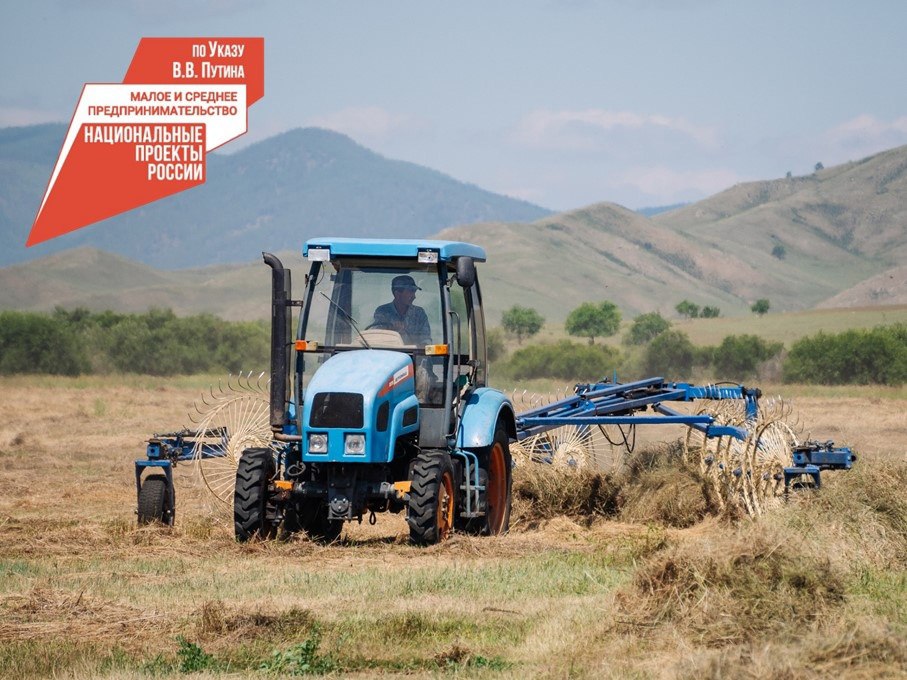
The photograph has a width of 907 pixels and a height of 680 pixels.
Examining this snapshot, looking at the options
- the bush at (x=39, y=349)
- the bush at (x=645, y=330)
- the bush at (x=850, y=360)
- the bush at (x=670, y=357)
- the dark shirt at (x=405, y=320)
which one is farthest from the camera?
the bush at (x=645, y=330)

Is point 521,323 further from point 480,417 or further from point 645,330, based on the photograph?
point 480,417

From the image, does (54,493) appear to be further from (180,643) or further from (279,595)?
(180,643)

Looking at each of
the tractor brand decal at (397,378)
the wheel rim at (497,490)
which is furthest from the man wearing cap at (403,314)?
the wheel rim at (497,490)

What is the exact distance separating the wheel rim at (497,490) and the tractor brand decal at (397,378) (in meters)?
1.50

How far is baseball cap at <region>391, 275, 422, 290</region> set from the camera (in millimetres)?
12422

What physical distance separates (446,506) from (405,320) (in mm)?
1703

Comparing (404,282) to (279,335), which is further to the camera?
(404,282)

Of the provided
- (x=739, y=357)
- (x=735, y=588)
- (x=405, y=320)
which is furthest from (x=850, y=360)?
(x=735, y=588)

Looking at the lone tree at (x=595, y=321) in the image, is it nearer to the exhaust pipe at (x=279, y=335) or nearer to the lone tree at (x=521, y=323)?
the lone tree at (x=521, y=323)

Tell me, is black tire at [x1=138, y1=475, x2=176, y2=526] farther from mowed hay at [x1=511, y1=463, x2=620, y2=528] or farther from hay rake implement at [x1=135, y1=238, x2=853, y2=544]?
mowed hay at [x1=511, y1=463, x2=620, y2=528]

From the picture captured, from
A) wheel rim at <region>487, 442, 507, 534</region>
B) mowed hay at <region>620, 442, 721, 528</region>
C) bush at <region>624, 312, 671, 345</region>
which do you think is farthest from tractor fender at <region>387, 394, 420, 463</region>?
bush at <region>624, 312, 671, 345</region>

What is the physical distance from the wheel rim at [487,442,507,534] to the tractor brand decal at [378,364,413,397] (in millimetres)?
1498

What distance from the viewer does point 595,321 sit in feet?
346

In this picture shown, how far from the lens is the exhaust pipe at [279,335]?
1145 cm
